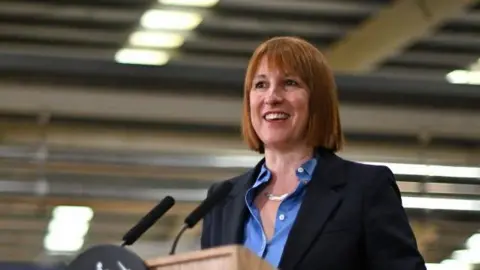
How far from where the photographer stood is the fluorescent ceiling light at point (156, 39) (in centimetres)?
646

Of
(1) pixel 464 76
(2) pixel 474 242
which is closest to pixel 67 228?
(2) pixel 474 242

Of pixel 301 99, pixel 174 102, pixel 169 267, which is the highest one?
pixel 174 102

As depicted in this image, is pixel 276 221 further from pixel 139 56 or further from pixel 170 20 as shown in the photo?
pixel 139 56

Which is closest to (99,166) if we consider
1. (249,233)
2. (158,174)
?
(158,174)

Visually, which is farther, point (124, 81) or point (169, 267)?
point (124, 81)

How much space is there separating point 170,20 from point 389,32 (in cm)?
127

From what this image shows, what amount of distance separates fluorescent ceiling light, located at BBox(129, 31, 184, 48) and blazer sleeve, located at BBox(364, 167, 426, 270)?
4757mm

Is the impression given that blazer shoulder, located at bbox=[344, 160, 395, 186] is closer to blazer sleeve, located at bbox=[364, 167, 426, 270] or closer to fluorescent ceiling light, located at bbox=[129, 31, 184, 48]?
blazer sleeve, located at bbox=[364, 167, 426, 270]

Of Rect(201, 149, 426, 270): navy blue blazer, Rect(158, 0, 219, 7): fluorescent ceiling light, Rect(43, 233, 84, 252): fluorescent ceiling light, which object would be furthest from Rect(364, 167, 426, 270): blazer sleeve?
Rect(158, 0, 219, 7): fluorescent ceiling light

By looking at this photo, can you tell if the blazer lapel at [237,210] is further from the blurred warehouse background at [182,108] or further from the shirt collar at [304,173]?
the blurred warehouse background at [182,108]

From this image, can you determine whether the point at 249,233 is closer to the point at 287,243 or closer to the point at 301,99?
the point at 287,243

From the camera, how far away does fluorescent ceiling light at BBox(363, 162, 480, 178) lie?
5.31 metres

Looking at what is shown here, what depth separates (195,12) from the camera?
6.07 metres

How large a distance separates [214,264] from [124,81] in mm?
3215
